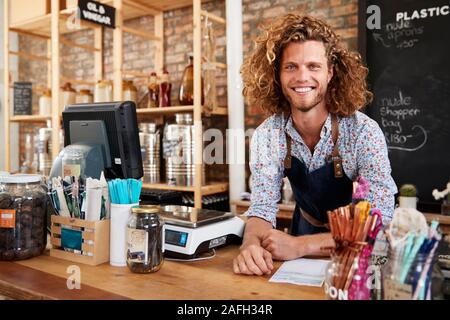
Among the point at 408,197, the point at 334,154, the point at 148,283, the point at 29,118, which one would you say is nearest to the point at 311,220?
the point at 334,154

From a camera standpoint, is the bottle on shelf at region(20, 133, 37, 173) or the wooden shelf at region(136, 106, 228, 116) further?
the bottle on shelf at region(20, 133, 37, 173)

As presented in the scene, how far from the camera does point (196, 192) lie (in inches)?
121

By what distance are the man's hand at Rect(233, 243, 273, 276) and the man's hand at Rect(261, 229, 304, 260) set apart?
0.06m

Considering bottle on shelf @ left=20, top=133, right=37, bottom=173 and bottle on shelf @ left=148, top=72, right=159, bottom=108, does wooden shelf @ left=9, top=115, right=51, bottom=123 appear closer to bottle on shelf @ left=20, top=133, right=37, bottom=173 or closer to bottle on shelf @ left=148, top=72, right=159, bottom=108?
bottle on shelf @ left=20, top=133, right=37, bottom=173

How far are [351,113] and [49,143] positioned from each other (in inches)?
116

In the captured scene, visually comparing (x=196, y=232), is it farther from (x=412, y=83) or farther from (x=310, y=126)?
(x=412, y=83)

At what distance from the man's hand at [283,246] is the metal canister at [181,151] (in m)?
1.79

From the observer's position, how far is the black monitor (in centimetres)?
157

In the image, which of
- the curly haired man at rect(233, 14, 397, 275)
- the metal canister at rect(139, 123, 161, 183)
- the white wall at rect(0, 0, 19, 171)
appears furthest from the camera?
the white wall at rect(0, 0, 19, 171)

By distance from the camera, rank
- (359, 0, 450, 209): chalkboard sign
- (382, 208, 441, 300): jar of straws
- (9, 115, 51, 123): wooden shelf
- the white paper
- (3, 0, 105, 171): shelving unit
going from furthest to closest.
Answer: (9, 115, 51, 123): wooden shelf < (3, 0, 105, 171): shelving unit < (359, 0, 450, 209): chalkboard sign < the white paper < (382, 208, 441, 300): jar of straws

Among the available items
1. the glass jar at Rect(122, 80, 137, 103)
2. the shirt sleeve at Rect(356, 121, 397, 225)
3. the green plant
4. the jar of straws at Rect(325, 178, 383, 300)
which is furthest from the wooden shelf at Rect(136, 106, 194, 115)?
the jar of straws at Rect(325, 178, 383, 300)

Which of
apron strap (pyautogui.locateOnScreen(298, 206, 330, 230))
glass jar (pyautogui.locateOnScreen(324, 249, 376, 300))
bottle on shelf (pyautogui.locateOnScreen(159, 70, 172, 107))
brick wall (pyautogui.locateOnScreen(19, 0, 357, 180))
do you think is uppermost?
brick wall (pyautogui.locateOnScreen(19, 0, 357, 180))

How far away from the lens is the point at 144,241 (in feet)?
4.02

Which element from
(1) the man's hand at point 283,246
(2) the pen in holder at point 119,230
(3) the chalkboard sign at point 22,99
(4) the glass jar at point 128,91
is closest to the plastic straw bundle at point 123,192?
(2) the pen in holder at point 119,230
